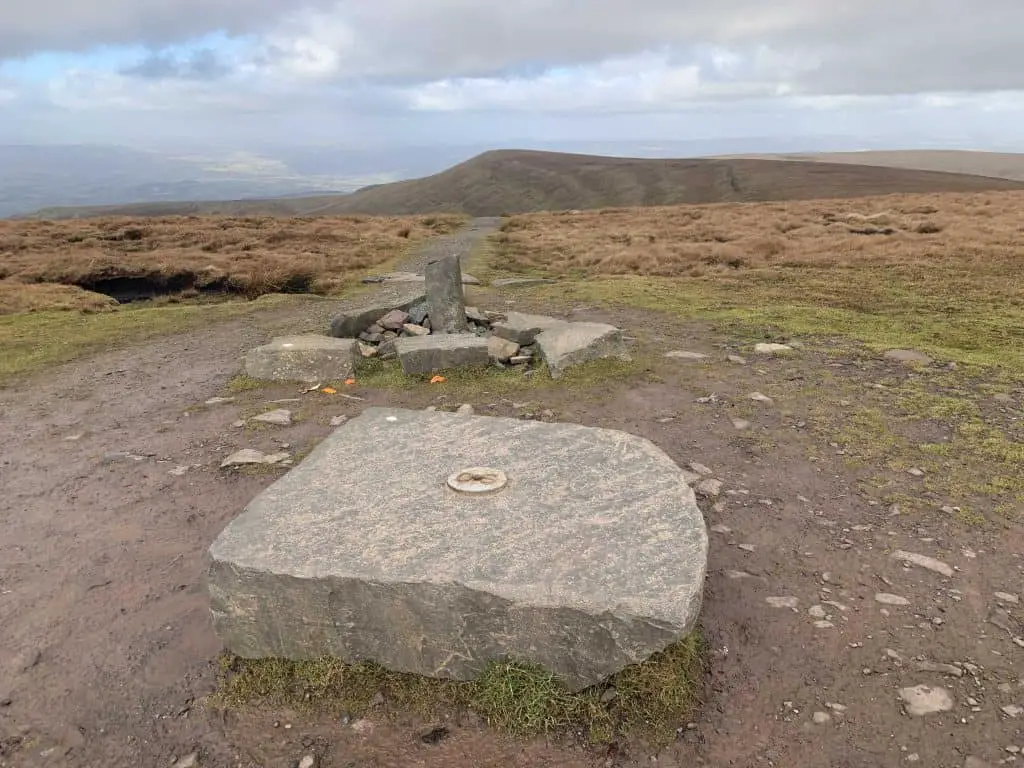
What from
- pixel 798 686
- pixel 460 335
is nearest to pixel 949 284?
pixel 460 335

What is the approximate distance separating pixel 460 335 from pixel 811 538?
522 cm

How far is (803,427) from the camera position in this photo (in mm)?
6180

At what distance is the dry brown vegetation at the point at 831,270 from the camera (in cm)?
1009

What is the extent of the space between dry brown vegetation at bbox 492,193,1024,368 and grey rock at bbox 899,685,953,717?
251 inches

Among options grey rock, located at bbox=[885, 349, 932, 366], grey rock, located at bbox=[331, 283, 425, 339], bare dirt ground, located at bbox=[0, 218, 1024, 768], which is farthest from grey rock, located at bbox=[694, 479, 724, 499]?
grey rock, located at bbox=[331, 283, 425, 339]

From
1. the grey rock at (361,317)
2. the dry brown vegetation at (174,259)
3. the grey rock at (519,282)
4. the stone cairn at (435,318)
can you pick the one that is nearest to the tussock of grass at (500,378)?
the stone cairn at (435,318)

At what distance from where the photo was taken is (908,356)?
821 centimetres

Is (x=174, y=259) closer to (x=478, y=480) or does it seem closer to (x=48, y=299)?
(x=48, y=299)

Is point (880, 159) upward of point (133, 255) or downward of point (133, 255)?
upward

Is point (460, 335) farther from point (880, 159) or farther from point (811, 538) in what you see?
point (880, 159)

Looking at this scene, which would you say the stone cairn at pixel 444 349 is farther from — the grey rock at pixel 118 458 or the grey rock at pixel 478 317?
the grey rock at pixel 118 458

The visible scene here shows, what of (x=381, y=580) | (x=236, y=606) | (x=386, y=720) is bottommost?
(x=386, y=720)

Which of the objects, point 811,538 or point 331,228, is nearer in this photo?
point 811,538

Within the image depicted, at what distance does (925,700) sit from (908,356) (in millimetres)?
6205
